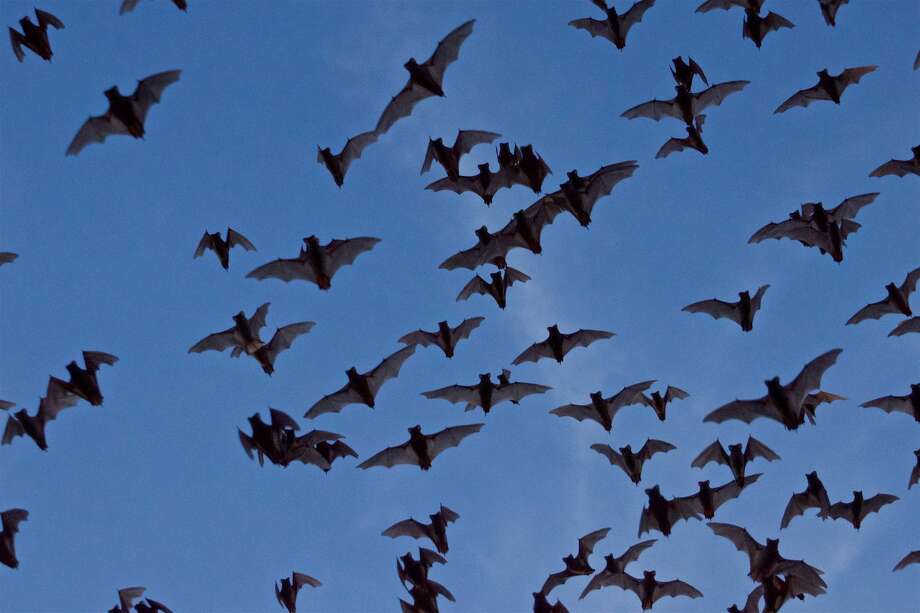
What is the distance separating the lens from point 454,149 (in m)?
28.2

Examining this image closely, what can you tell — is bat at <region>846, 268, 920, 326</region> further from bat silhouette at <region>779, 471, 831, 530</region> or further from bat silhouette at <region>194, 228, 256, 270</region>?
bat silhouette at <region>194, 228, 256, 270</region>

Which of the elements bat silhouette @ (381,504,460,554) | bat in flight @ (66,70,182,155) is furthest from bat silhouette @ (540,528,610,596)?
bat in flight @ (66,70,182,155)

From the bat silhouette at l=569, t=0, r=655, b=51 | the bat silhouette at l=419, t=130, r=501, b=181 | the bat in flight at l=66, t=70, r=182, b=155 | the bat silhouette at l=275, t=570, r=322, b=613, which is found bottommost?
the bat silhouette at l=275, t=570, r=322, b=613

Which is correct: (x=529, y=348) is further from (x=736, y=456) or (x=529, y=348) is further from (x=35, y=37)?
(x=35, y=37)

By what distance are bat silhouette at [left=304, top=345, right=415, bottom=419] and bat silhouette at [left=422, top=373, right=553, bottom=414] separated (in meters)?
1.69

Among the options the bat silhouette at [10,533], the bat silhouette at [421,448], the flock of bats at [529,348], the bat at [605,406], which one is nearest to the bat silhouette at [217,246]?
the flock of bats at [529,348]

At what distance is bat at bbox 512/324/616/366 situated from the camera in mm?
30266

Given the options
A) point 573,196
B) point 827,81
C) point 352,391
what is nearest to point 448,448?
point 352,391

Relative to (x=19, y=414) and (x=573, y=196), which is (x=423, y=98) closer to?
(x=573, y=196)

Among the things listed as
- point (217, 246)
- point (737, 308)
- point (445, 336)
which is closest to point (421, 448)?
point (445, 336)

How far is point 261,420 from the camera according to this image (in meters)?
24.8

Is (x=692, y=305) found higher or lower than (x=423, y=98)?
lower

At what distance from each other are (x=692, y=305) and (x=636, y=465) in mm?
5309

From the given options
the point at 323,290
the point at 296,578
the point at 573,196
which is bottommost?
the point at 296,578
